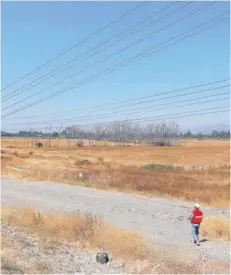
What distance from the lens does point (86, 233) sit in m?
19.8

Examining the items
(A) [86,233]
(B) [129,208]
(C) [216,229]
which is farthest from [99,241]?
(B) [129,208]

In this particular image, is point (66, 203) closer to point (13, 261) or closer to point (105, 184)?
point (105, 184)

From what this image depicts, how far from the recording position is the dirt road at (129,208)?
20.3 metres

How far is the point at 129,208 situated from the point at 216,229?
9.07m

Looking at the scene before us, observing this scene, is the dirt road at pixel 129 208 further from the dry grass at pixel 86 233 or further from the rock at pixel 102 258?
the rock at pixel 102 258

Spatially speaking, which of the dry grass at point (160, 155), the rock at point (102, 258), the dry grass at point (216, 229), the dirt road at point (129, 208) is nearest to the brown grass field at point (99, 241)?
the dry grass at point (216, 229)

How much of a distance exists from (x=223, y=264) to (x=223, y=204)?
17434mm

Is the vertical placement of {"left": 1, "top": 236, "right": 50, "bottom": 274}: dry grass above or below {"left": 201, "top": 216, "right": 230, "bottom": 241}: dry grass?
above

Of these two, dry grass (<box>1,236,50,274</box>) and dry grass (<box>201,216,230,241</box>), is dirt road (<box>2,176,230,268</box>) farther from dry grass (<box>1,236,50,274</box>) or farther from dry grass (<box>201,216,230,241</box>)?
dry grass (<box>1,236,50,274</box>)

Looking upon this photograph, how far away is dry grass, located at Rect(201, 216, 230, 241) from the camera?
21894mm

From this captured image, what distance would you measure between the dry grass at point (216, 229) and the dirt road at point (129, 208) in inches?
33.1

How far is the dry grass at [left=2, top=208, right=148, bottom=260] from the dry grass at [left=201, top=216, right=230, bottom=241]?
390cm

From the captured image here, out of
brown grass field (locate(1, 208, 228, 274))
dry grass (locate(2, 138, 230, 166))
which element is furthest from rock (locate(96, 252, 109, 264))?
dry grass (locate(2, 138, 230, 166))

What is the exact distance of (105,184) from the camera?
44.3 metres
